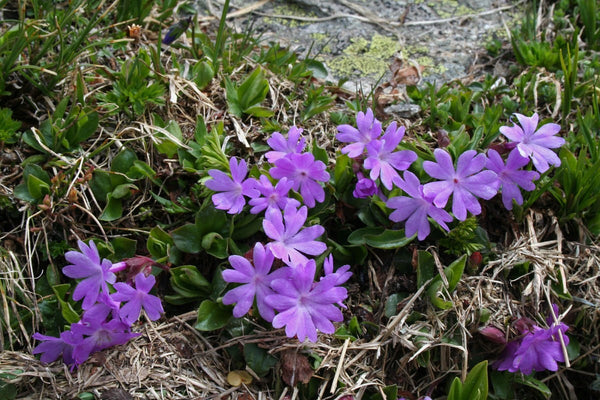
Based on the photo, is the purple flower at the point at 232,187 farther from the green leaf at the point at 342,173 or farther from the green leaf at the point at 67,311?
the green leaf at the point at 67,311

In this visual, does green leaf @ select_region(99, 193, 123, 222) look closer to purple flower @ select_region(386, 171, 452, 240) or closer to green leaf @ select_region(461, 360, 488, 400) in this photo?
purple flower @ select_region(386, 171, 452, 240)

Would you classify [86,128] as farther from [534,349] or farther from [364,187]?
[534,349]

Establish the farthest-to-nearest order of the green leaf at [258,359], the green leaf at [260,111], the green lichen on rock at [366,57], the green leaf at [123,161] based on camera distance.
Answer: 1. the green lichen on rock at [366,57]
2. the green leaf at [260,111]
3. the green leaf at [123,161]
4. the green leaf at [258,359]

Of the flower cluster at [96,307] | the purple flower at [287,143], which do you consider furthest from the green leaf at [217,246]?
the purple flower at [287,143]

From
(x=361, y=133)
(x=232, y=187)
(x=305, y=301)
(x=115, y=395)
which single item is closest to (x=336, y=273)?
(x=305, y=301)

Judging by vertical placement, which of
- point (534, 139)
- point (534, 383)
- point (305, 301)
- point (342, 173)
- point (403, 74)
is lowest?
point (534, 383)

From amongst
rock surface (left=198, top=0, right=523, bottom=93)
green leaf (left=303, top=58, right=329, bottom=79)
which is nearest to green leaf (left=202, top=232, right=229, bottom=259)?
green leaf (left=303, top=58, right=329, bottom=79)

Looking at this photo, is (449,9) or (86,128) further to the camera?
(449,9)
